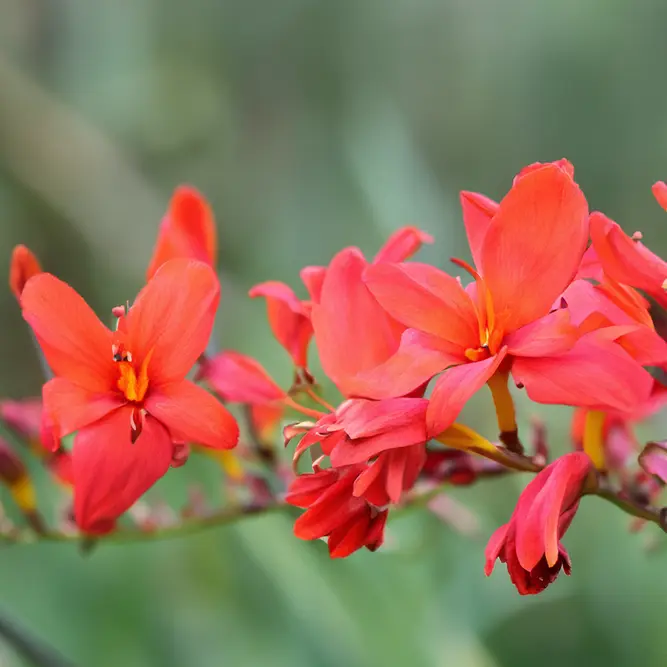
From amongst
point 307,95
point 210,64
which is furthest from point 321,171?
point 210,64

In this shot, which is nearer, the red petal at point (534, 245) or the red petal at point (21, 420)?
the red petal at point (534, 245)

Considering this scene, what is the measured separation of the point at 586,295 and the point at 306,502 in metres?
0.08

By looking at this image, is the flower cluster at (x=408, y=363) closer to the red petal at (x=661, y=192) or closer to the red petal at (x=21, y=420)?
the red petal at (x=661, y=192)

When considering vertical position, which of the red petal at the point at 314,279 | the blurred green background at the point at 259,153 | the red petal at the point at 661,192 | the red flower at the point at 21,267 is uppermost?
the red flower at the point at 21,267

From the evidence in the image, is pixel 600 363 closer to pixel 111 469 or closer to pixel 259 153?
pixel 111 469

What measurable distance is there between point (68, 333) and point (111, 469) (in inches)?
1.5

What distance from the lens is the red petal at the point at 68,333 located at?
218 mm

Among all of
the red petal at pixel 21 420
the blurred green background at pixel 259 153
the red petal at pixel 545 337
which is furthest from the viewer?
the blurred green background at pixel 259 153

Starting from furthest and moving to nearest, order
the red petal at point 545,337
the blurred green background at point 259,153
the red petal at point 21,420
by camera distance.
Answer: the blurred green background at point 259,153 < the red petal at point 21,420 < the red petal at point 545,337

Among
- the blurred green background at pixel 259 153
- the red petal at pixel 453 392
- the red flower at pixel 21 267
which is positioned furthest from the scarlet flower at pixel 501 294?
the blurred green background at pixel 259 153

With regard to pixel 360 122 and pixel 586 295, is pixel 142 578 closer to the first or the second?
pixel 586 295

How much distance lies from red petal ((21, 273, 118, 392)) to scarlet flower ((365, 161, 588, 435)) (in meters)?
0.08

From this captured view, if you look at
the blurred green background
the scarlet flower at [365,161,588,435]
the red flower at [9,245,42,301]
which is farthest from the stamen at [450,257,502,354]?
the blurred green background

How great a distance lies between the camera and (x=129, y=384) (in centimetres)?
23
